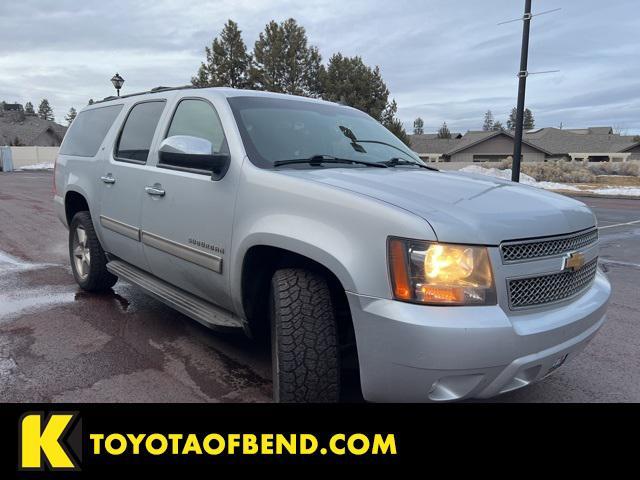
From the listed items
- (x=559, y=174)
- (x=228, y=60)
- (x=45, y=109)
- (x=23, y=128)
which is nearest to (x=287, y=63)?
(x=228, y=60)

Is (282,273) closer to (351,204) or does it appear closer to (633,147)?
(351,204)

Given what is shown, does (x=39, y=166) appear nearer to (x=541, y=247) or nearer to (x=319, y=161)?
(x=319, y=161)

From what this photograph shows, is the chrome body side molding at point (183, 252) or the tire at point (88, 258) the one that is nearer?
the chrome body side molding at point (183, 252)

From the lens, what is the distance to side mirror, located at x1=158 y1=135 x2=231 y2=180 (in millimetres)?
2875

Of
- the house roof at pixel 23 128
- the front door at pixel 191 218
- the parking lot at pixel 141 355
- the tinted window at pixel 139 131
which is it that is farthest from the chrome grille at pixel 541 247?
the house roof at pixel 23 128

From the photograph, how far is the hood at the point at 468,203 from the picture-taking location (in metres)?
2.17

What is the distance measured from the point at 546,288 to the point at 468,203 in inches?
20.8

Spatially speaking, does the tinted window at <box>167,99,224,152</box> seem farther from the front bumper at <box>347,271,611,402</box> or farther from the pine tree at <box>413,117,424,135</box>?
the pine tree at <box>413,117,424,135</box>

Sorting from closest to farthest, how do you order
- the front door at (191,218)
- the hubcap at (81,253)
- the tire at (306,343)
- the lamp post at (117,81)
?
the tire at (306,343), the front door at (191,218), the hubcap at (81,253), the lamp post at (117,81)

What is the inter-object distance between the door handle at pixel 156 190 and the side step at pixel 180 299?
0.66m

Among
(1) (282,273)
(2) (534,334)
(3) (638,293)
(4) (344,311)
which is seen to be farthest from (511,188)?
(3) (638,293)

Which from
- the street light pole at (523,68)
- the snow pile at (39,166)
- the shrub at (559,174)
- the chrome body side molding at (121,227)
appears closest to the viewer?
the chrome body side molding at (121,227)

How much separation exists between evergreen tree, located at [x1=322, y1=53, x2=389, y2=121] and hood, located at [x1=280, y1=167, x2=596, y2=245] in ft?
103

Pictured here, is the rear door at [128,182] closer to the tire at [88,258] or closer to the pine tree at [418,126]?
the tire at [88,258]
